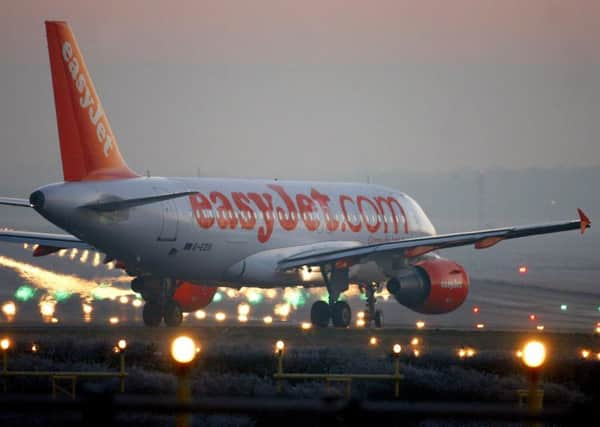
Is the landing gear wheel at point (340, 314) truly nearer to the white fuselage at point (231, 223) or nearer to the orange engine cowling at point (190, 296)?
the white fuselage at point (231, 223)

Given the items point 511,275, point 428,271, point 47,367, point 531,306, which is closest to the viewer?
point 47,367

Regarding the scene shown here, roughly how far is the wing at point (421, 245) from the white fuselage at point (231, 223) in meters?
0.96

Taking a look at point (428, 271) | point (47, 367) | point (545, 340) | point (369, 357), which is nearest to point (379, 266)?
point (428, 271)

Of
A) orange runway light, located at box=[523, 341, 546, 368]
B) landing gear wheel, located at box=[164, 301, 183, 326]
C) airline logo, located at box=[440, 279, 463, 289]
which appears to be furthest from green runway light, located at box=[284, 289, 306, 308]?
orange runway light, located at box=[523, 341, 546, 368]

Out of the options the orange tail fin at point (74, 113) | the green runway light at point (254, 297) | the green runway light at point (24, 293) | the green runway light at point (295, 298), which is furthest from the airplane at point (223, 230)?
the green runway light at point (24, 293)

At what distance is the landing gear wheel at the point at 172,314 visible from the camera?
3716 cm

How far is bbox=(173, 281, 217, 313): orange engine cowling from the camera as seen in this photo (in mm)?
38625

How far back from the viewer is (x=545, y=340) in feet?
104

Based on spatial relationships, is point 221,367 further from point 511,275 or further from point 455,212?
point 455,212

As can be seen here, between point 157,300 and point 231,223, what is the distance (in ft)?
10.4

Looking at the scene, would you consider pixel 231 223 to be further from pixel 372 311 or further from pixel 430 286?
pixel 372 311

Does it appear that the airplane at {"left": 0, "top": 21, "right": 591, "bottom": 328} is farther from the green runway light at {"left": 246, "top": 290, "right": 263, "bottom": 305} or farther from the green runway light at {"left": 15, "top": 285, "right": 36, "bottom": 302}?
the green runway light at {"left": 15, "top": 285, "right": 36, "bottom": 302}

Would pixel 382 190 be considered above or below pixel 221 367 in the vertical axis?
above

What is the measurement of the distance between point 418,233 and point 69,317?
1196 centimetres
